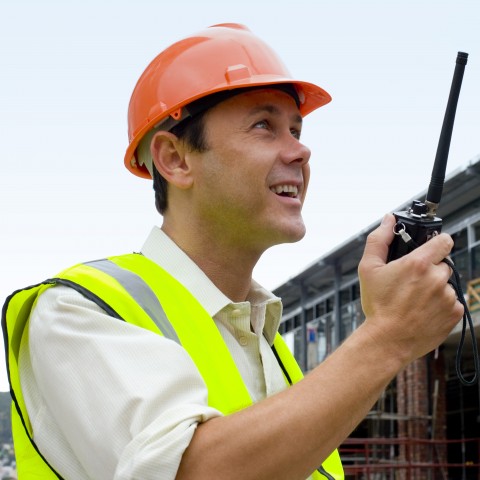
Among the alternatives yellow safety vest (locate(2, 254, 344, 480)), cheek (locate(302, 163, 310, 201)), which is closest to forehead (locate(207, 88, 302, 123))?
cheek (locate(302, 163, 310, 201))

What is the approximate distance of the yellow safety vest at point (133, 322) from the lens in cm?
187

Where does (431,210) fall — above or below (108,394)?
above

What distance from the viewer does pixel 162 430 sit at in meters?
1.58

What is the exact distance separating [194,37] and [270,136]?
0.45 metres

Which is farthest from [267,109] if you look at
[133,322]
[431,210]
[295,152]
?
[133,322]

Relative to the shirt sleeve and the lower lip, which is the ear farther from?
the shirt sleeve

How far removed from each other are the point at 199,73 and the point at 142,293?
75cm

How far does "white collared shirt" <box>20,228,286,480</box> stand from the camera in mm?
1579

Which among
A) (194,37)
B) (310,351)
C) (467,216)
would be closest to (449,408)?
(467,216)

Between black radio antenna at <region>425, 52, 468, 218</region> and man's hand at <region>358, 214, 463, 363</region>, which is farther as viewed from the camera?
black radio antenna at <region>425, 52, 468, 218</region>

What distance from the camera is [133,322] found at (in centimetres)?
185

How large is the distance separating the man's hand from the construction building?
14898 millimetres

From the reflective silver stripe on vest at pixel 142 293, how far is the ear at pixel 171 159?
399 mm

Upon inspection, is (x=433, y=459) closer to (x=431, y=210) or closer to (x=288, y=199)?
(x=288, y=199)
